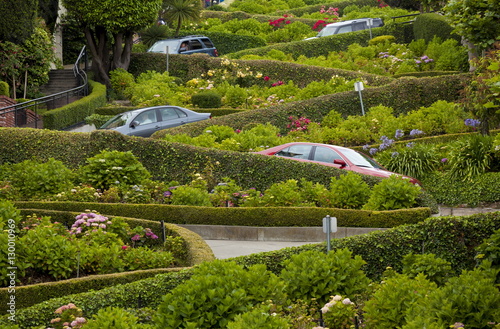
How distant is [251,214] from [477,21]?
10.4m

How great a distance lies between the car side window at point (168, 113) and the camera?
25203mm

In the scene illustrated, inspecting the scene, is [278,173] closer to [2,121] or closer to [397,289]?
[397,289]

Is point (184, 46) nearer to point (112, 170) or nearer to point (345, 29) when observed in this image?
point (345, 29)

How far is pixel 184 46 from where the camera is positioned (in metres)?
39.8

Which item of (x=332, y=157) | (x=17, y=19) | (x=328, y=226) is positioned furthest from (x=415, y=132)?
(x=17, y=19)

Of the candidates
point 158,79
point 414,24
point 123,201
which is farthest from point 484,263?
point 414,24

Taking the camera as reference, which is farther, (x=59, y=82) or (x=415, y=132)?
(x=59, y=82)

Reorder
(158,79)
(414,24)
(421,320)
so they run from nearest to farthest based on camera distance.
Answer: (421,320) < (158,79) < (414,24)

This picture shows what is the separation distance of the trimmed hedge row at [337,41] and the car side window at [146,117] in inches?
629

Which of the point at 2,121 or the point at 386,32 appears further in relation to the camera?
the point at 386,32

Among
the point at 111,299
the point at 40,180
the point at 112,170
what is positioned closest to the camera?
the point at 111,299

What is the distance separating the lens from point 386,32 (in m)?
41.1

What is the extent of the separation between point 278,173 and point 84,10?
763 inches

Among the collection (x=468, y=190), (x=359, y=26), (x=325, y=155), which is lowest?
(x=468, y=190)
